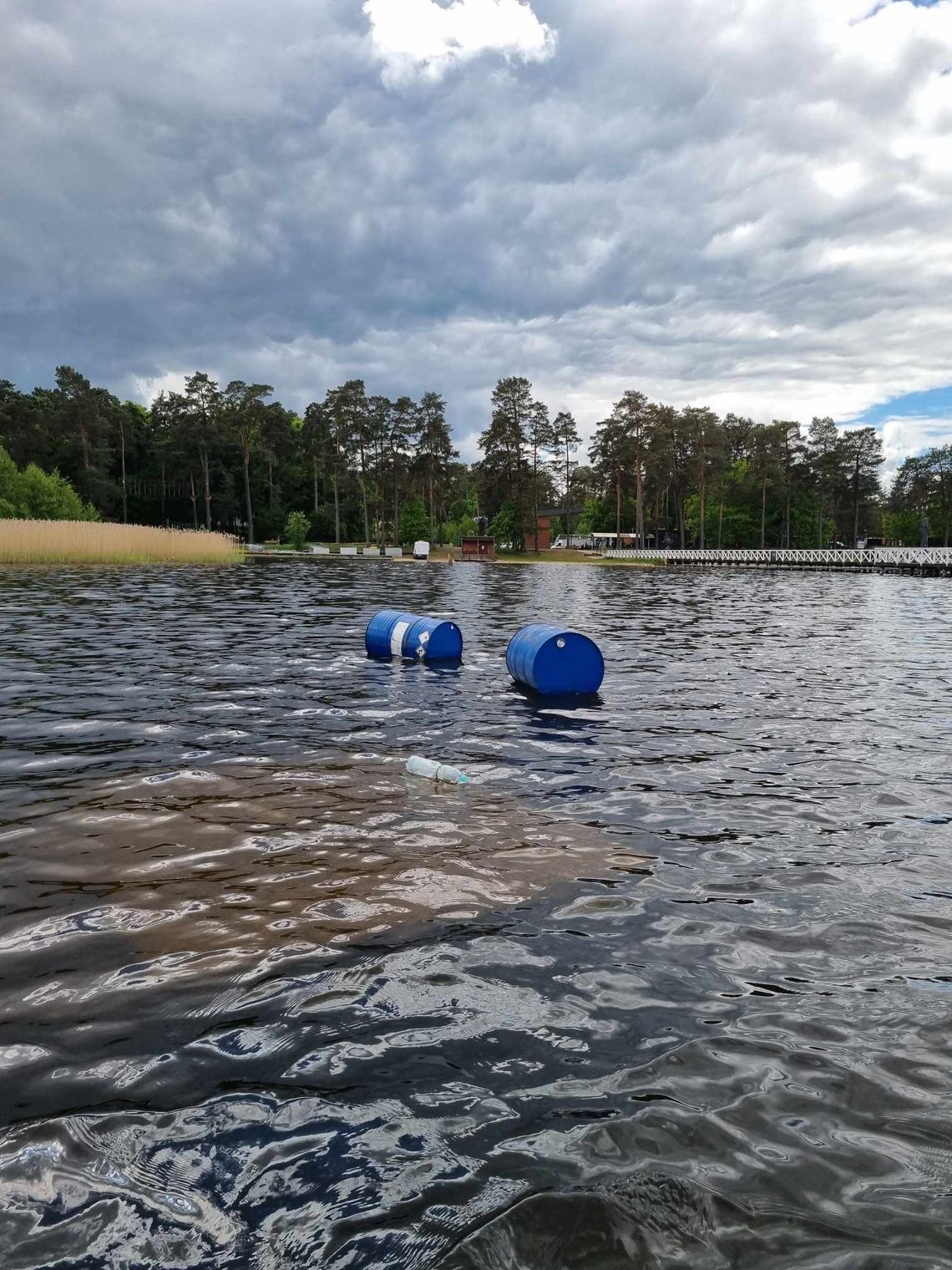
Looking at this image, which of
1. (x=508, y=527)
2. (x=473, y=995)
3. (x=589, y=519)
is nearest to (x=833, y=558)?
(x=508, y=527)

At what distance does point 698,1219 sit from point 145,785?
5.91m

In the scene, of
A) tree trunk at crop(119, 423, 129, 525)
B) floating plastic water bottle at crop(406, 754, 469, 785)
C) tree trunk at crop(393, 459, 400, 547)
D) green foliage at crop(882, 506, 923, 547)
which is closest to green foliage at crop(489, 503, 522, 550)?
tree trunk at crop(393, 459, 400, 547)

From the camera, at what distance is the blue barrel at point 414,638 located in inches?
582

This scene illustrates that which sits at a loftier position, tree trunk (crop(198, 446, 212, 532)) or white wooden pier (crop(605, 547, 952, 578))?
tree trunk (crop(198, 446, 212, 532))

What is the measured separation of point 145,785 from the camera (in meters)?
7.10

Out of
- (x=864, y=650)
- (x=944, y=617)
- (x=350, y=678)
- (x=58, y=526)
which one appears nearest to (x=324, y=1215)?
(x=350, y=678)

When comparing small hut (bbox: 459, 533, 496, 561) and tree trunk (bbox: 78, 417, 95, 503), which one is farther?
tree trunk (bbox: 78, 417, 95, 503)

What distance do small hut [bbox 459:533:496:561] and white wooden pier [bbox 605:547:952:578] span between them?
1632 cm

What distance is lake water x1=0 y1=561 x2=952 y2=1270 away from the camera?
8.55ft

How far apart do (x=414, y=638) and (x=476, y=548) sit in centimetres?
6949

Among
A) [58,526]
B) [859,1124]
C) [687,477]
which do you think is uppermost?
[687,477]

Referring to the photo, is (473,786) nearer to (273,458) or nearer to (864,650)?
(864,650)

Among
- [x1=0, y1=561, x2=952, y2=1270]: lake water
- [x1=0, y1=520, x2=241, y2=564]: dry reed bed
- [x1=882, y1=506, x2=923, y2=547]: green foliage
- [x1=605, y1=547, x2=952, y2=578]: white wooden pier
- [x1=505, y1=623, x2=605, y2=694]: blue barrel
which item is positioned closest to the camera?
[x1=0, y1=561, x2=952, y2=1270]: lake water

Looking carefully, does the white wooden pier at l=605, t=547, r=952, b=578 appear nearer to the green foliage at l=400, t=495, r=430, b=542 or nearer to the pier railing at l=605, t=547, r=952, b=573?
the pier railing at l=605, t=547, r=952, b=573
